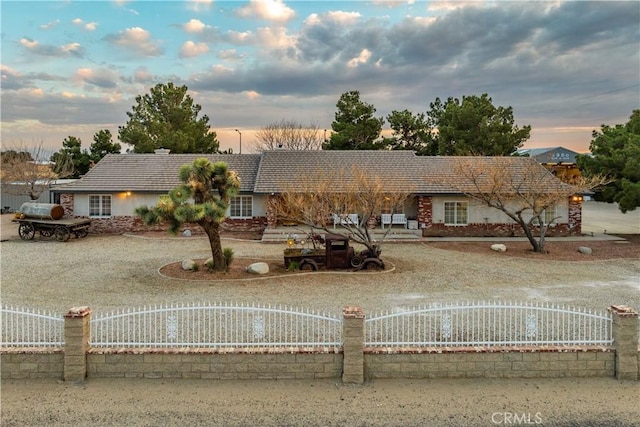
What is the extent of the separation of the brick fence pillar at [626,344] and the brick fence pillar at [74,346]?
9.05 meters

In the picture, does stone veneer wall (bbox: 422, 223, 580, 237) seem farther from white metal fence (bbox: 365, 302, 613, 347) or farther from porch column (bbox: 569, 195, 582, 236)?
white metal fence (bbox: 365, 302, 613, 347)

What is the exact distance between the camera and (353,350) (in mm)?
7773

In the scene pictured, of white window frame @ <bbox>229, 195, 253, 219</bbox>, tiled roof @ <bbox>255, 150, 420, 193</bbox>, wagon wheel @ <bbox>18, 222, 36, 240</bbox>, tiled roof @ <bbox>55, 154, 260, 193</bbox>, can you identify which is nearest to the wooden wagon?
wagon wheel @ <bbox>18, 222, 36, 240</bbox>

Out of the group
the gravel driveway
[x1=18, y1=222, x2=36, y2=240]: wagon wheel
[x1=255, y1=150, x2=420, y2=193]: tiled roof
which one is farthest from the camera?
[x1=255, y1=150, x2=420, y2=193]: tiled roof

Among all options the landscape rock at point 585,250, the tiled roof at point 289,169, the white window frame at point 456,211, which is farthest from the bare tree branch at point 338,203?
the landscape rock at point 585,250

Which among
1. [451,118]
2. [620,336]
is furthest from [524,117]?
[620,336]

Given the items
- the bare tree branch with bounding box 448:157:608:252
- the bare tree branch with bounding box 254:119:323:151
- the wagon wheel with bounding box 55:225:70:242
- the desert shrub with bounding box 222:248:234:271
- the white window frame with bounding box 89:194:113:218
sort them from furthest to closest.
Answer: the bare tree branch with bounding box 254:119:323:151 < the white window frame with bounding box 89:194:113:218 < the wagon wheel with bounding box 55:225:70:242 < the bare tree branch with bounding box 448:157:608:252 < the desert shrub with bounding box 222:248:234:271

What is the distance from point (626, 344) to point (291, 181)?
21.0 meters

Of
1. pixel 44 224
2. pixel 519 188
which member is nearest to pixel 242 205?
pixel 44 224

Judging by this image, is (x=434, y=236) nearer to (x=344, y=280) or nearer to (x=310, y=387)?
(x=344, y=280)

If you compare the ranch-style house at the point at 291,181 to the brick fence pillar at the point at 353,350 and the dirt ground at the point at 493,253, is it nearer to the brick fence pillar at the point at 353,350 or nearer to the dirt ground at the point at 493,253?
the dirt ground at the point at 493,253

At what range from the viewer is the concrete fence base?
7.88m

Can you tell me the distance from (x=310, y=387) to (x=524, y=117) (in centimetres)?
4210

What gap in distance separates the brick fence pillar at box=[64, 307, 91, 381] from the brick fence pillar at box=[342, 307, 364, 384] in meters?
4.39
